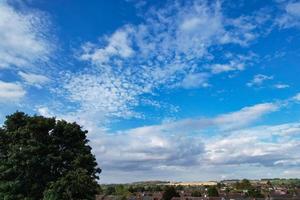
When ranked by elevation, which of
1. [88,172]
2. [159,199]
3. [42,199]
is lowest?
[42,199]

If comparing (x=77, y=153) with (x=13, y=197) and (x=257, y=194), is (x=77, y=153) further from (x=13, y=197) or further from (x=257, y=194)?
(x=257, y=194)

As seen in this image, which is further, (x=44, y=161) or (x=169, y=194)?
(x=169, y=194)

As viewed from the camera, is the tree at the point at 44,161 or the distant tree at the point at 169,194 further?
the distant tree at the point at 169,194

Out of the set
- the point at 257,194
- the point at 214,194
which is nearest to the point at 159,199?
the point at 214,194

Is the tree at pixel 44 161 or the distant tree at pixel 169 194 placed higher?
the distant tree at pixel 169 194

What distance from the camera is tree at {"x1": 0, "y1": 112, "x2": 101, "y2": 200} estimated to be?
29.0 metres

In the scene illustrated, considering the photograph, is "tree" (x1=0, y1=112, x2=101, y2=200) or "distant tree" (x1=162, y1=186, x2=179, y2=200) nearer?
"tree" (x1=0, y1=112, x2=101, y2=200)

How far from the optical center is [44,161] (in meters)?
30.2

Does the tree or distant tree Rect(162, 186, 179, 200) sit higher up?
distant tree Rect(162, 186, 179, 200)

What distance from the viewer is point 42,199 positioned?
97.6 ft

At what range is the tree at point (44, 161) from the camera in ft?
95.0

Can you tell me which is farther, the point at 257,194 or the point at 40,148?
the point at 257,194

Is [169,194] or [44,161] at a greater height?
[169,194]

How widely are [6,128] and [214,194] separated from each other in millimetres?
101952
